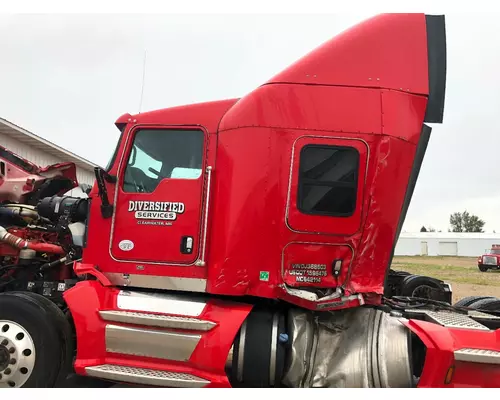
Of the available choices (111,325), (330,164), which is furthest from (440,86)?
(111,325)

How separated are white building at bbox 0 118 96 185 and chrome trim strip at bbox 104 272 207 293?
9478 mm

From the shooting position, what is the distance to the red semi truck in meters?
3.63

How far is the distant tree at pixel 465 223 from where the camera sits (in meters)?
84.0

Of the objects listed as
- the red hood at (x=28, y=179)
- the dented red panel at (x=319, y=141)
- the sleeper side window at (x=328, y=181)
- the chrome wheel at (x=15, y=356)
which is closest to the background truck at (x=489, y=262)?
the dented red panel at (x=319, y=141)

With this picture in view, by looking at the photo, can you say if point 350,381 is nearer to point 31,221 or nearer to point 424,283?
point 424,283

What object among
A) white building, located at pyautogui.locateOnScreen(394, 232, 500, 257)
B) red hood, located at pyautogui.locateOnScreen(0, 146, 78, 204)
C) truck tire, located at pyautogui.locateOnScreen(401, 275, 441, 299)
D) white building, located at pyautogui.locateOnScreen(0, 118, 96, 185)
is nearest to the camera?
red hood, located at pyautogui.locateOnScreen(0, 146, 78, 204)

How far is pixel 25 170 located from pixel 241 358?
4252mm

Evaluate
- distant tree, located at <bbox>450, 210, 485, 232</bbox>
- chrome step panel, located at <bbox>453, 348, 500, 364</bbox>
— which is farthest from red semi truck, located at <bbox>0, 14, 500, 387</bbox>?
distant tree, located at <bbox>450, 210, 485, 232</bbox>

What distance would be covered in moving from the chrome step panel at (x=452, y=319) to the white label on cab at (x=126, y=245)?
282cm

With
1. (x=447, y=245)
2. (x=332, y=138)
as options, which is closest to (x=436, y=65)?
(x=332, y=138)

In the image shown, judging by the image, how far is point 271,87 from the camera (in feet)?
12.7

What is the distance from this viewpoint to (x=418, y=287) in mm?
6043

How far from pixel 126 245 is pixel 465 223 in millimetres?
96729

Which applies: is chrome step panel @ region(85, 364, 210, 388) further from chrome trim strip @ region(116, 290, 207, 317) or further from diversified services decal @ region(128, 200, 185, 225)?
diversified services decal @ region(128, 200, 185, 225)
